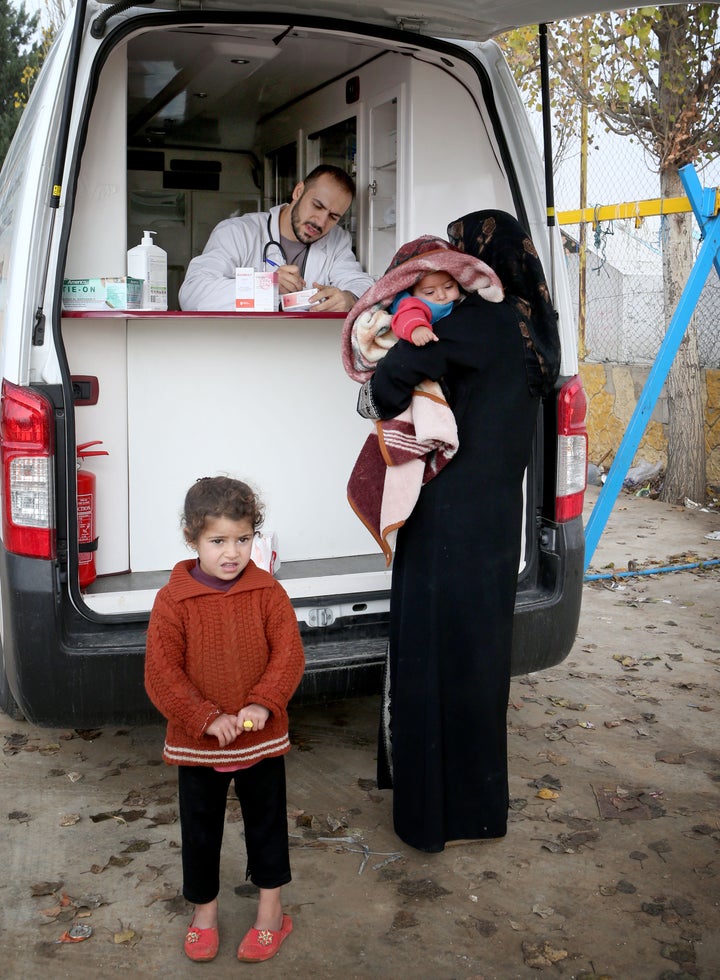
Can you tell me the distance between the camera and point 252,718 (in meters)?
2.55

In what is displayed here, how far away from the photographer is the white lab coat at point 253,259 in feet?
14.2

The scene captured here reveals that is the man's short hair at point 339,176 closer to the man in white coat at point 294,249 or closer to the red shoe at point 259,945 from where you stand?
the man in white coat at point 294,249

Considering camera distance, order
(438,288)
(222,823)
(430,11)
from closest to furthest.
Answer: (222,823) < (438,288) < (430,11)

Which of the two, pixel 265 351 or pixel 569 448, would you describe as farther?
pixel 265 351

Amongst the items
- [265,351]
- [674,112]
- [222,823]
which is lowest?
[222,823]

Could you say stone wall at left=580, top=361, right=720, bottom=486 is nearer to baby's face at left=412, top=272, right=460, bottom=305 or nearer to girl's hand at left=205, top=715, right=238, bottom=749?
baby's face at left=412, top=272, right=460, bottom=305

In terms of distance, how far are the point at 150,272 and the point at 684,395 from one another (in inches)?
239

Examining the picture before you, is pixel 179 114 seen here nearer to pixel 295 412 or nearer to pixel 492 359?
pixel 295 412

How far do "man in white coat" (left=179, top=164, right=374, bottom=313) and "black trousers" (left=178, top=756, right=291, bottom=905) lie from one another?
2088 millimetres

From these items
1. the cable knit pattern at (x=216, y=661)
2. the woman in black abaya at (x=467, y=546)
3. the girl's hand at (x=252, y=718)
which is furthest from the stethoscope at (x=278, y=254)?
the girl's hand at (x=252, y=718)

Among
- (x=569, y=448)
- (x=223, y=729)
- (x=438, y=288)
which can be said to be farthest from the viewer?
(x=569, y=448)

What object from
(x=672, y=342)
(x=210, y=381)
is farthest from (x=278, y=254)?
(x=672, y=342)

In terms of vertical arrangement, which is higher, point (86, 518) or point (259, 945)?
point (86, 518)

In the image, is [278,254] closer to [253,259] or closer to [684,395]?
[253,259]
